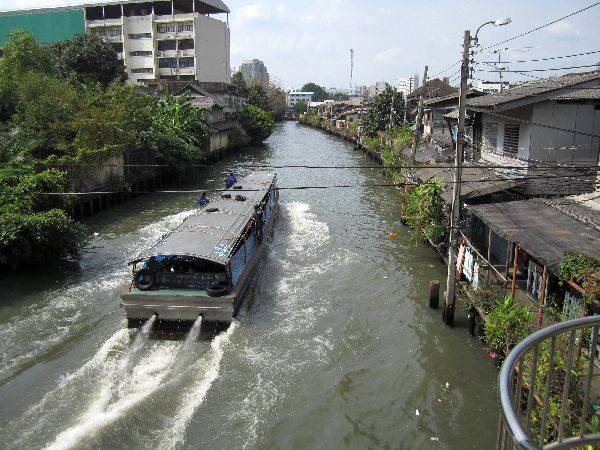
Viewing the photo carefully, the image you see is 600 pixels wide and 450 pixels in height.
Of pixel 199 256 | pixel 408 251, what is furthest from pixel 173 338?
pixel 408 251

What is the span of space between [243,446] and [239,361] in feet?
9.50

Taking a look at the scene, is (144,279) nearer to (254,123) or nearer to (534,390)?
(534,390)

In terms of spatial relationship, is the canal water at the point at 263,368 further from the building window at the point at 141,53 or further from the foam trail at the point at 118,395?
the building window at the point at 141,53

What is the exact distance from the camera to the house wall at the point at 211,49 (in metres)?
67.4

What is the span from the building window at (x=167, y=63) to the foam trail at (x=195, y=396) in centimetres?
Result: 6188

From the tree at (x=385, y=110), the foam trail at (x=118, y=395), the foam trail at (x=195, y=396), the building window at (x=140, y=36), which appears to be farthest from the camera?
the building window at (x=140, y=36)

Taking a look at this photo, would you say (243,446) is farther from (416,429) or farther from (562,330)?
(562,330)

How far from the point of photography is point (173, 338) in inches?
523

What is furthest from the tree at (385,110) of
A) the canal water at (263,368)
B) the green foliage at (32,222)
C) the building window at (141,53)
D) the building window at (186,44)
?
the green foliage at (32,222)

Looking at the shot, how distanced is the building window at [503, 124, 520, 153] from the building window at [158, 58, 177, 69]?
5662 cm

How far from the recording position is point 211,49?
70.7 meters

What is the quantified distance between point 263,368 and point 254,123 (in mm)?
51187

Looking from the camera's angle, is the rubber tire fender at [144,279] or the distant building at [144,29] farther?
the distant building at [144,29]

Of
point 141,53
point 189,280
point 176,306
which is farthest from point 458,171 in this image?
point 141,53
